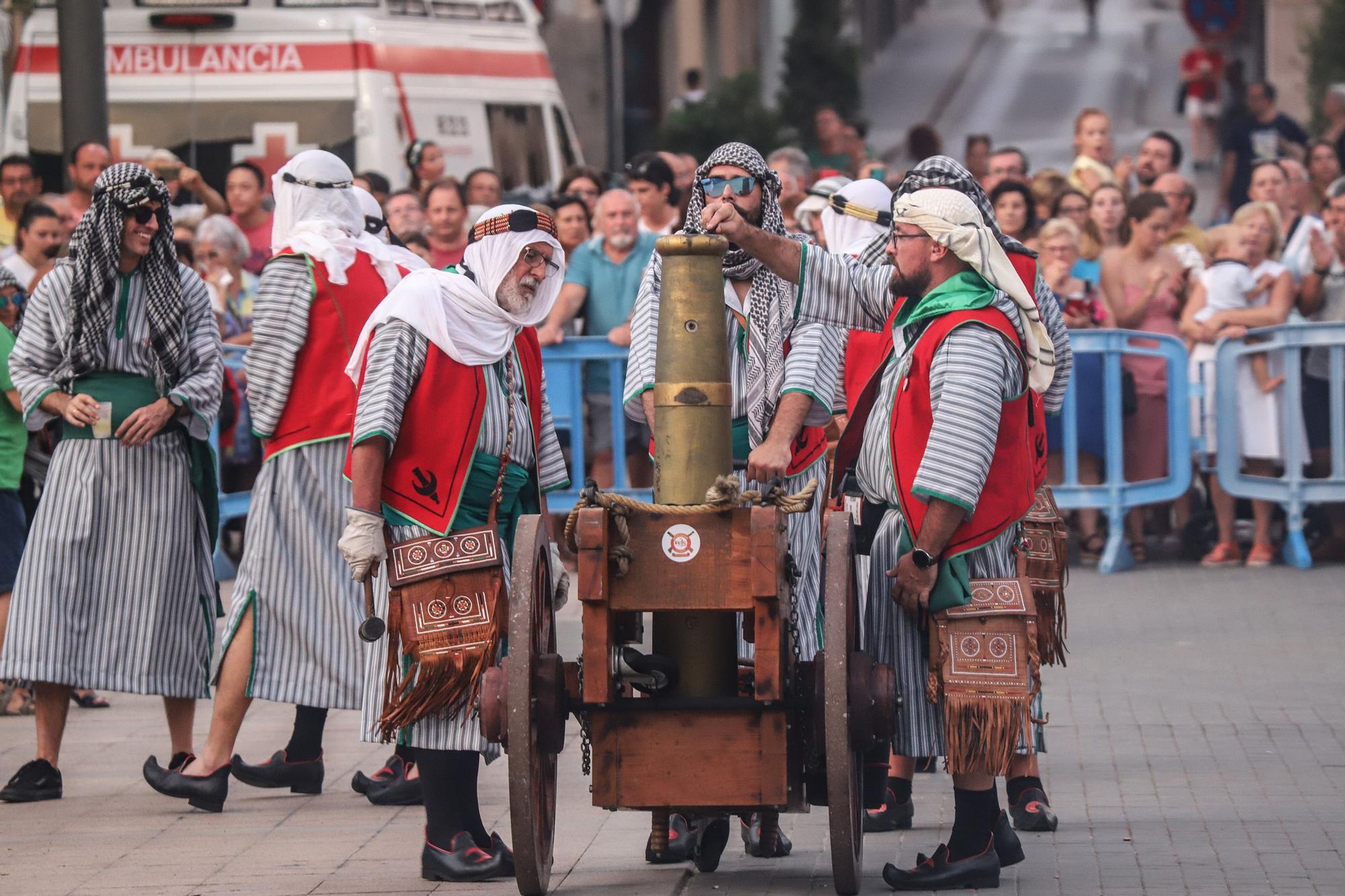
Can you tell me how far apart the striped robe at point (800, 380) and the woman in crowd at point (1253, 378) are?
18.7ft

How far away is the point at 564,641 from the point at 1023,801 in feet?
11.8

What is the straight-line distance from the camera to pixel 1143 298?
39.3 ft

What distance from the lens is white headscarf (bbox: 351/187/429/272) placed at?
7.32m

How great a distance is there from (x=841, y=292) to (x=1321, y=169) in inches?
410

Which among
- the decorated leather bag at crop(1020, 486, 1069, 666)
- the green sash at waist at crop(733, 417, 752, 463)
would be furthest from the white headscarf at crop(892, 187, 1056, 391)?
the decorated leather bag at crop(1020, 486, 1069, 666)

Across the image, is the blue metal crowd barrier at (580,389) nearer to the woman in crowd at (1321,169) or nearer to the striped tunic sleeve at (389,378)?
the striped tunic sleeve at (389,378)

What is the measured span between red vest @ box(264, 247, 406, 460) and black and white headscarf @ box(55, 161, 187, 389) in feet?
1.32

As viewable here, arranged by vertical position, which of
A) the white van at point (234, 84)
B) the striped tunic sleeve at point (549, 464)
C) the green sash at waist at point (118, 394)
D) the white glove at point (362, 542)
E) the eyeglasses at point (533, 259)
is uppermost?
the white van at point (234, 84)

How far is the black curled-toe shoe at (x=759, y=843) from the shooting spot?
614cm

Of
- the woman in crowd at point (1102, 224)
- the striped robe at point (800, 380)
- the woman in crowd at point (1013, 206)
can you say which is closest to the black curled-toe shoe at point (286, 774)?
the striped robe at point (800, 380)

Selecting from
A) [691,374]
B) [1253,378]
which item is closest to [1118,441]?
[1253,378]

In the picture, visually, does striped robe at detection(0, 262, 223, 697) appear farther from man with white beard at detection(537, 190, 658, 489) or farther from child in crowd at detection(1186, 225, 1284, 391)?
child in crowd at detection(1186, 225, 1284, 391)

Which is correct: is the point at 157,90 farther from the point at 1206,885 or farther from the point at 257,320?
the point at 1206,885

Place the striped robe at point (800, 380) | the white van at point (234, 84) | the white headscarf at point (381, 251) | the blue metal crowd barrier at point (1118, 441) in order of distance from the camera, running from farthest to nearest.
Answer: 1. the white van at point (234, 84)
2. the blue metal crowd barrier at point (1118, 441)
3. the white headscarf at point (381, 251)
4. the striped robe at point (800, 380)
